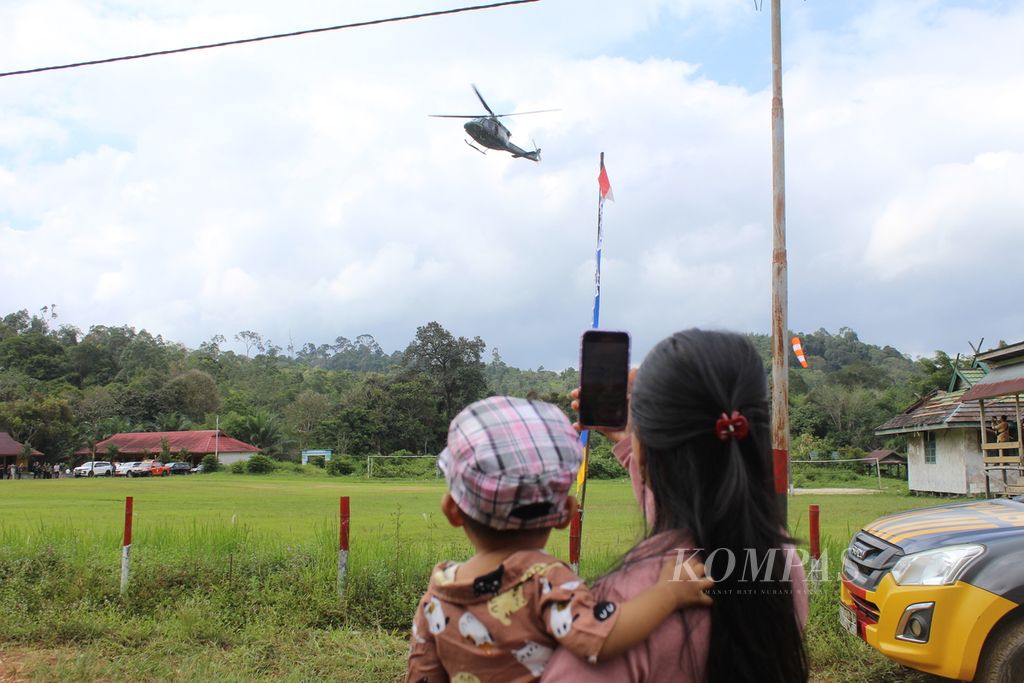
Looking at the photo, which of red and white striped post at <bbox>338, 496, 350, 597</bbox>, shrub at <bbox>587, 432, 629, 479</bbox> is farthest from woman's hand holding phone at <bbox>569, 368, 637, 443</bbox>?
shrub at <bbox>587, 432, 629, 479</bbox>

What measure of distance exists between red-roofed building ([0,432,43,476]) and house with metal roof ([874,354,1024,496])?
50.9 metres

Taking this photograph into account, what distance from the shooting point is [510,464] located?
60.7 inches

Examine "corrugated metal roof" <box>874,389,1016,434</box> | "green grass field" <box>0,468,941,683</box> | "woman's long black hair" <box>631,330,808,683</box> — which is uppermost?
"corrugated metal roof" <box>874,389,1016,434</box>

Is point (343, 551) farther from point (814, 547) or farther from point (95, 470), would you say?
point (95, 470)

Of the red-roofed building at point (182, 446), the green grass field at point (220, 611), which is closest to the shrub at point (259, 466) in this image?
the red-roofed building at point (182, 446)

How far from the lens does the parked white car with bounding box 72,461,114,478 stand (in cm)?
Result: 5584

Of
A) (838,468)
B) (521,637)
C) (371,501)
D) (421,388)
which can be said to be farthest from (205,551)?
(421,388)

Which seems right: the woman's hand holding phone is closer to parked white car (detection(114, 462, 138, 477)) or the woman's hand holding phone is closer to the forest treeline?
the forest treeline

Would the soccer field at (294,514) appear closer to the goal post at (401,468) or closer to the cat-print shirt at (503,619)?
the cat-print shirt at (503,619)

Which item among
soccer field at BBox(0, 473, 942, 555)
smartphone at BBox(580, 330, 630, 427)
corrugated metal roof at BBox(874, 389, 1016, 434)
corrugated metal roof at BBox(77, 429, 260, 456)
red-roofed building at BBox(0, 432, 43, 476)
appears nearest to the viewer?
smartphone at BBox(580, 330, 630, 427)

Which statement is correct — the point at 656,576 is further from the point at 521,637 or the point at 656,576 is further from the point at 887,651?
the point at 887,651

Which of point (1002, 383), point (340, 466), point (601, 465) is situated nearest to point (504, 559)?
point (1002, 383)

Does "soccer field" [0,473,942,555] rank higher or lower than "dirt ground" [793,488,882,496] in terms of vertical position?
higher

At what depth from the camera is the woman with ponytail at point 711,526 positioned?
4.58 feet
